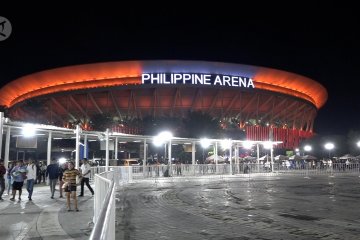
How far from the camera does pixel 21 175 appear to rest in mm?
14836

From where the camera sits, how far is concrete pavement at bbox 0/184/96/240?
855 centimetres

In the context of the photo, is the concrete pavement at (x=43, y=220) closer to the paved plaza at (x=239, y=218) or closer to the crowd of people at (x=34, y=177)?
the crowd of people at (x=34, y=177)

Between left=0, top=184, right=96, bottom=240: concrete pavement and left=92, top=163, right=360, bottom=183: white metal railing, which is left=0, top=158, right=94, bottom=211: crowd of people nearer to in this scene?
left=0, top=184, right=96, bottom=240: concrete pavement

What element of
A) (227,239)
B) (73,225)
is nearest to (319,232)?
(227,239)

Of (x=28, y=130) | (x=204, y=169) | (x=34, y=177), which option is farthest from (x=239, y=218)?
(x=204, y=169)

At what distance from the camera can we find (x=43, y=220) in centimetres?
1048

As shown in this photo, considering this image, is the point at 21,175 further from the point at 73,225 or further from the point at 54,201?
the point at 73,225

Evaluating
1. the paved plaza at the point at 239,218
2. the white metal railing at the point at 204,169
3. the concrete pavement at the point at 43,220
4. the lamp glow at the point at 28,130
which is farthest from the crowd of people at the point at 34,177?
the white metal railing at the point at 204,169

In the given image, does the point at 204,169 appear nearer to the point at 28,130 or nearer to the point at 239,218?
the point at 28,130

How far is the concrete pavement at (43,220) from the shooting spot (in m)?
8.55

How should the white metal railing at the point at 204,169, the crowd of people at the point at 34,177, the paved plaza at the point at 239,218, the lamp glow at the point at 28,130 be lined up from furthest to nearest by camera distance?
the white metal railing at the point at 204,169 < the lamp glow at the point at 28,130 < the crowd of people at the point at 34,177 < the paved plaza at the point at 239,218

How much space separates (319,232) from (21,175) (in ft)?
34.7

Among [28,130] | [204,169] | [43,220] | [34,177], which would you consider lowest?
[43,220]

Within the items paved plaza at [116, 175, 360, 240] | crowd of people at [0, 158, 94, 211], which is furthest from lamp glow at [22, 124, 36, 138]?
paved plaza at [116, 175, 360, 240]
